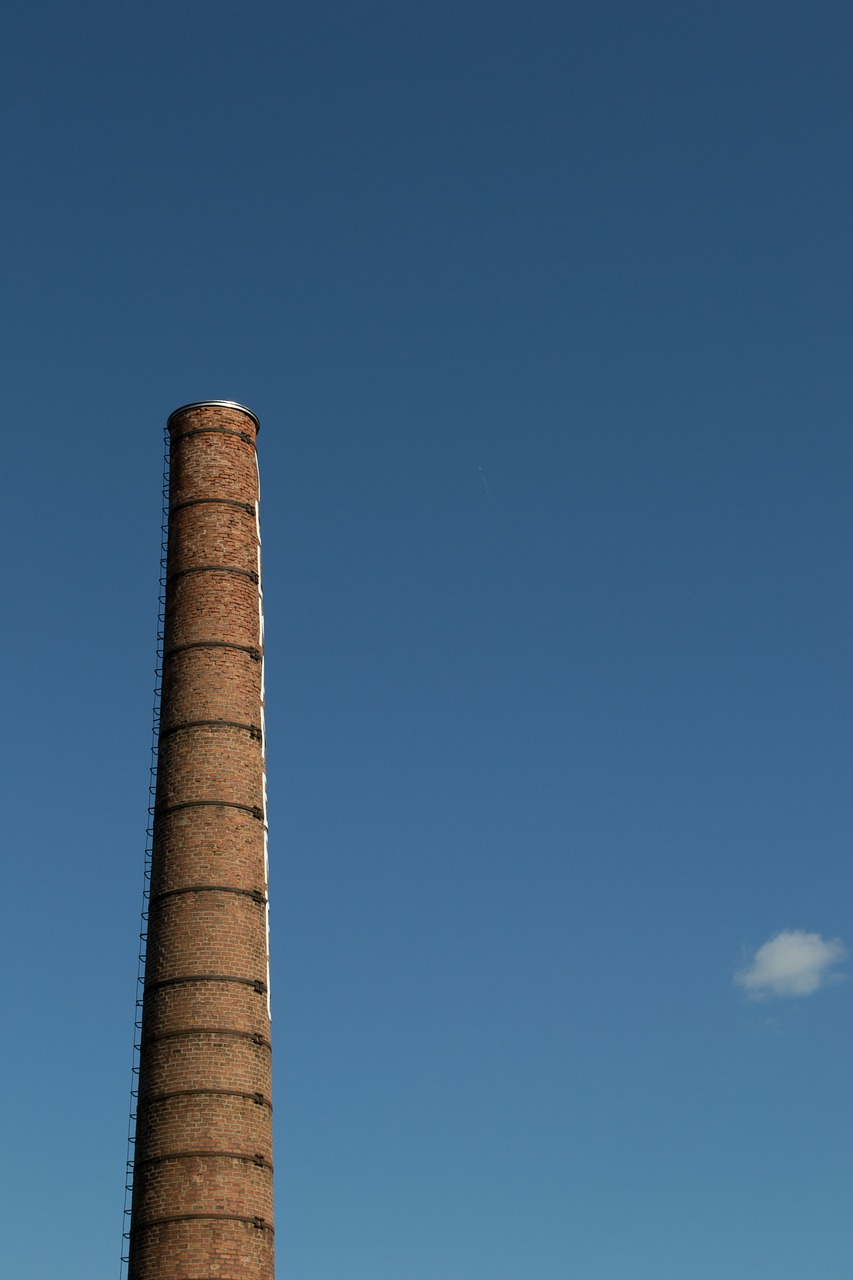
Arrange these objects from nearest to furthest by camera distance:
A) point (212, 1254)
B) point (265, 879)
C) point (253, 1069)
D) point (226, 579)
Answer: point (212, 1254) → point (253, 1069) → point (265, 879) → point (226, 579)

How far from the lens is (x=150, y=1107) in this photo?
23.2m

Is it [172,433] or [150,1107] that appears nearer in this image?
[150,1107]

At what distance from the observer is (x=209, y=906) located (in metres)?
24.1

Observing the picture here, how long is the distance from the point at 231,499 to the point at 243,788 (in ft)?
17.7

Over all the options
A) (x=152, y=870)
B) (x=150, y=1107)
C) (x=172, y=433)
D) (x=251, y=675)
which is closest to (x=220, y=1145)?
(x=150, y=1107)

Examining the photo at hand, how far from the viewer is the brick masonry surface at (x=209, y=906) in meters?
22.5

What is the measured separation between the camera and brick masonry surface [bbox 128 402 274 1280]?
2248 centimetres

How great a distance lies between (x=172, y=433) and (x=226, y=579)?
3.28m

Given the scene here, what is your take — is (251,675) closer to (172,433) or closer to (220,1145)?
(172,433)

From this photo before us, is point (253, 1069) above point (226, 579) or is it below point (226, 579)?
below

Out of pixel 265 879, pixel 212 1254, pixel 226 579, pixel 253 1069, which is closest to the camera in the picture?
pixel 212 1254

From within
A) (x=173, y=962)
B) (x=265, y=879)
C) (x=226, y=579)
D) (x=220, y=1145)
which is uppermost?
(x=226, y=579)

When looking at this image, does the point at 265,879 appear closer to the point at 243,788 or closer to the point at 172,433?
the point at 243,788

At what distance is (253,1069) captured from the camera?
23.6 meters
